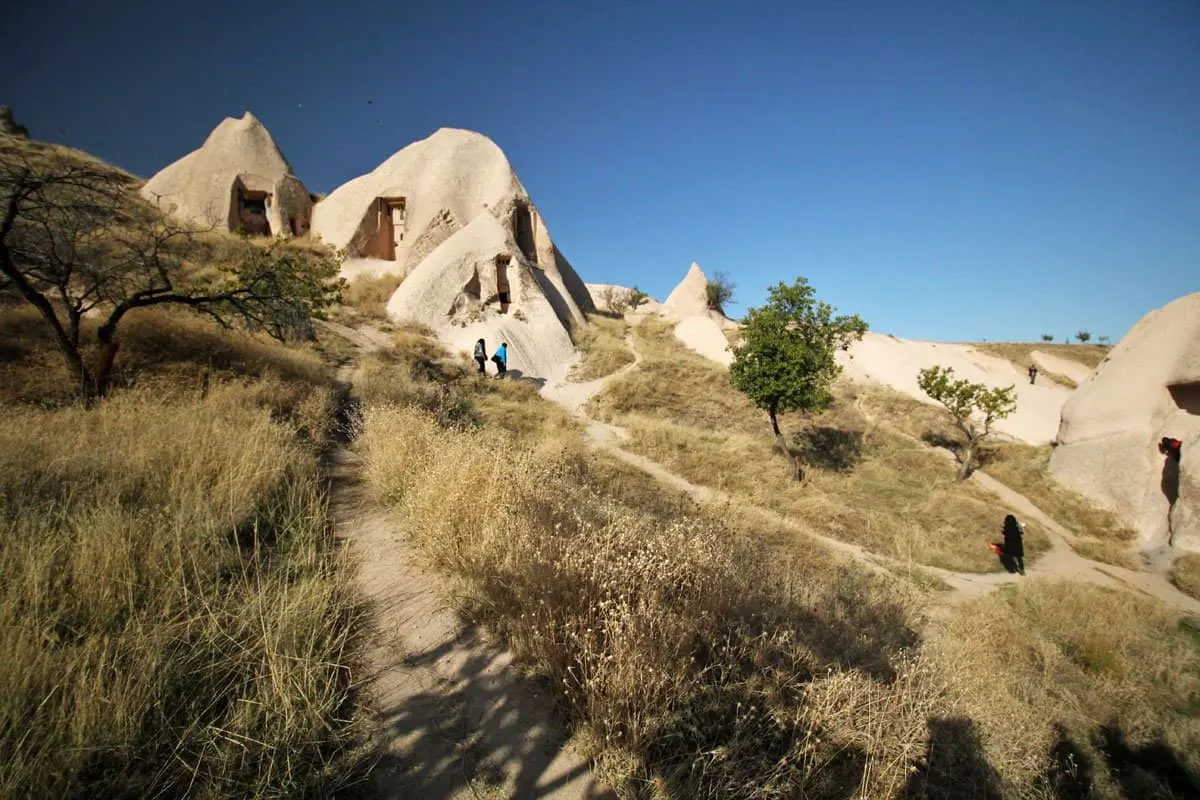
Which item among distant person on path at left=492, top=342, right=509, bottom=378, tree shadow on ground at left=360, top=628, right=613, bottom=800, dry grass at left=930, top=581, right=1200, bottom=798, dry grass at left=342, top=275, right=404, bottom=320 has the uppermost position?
dry grass at left=342, top=275, right=404, bottom=320

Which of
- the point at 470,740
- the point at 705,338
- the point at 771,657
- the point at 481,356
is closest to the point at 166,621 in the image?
the point at 470,740

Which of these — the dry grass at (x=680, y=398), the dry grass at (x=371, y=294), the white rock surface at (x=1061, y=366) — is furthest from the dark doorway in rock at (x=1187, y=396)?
the dry grass at (x=371, y=294)

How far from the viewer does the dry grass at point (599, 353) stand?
18031 mm

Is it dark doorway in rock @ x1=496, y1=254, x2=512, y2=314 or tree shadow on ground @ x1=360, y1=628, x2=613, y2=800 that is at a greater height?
dark doorway in rock @ x1=496, y1=254, x2=512, y2=314

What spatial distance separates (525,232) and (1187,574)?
2431 cm

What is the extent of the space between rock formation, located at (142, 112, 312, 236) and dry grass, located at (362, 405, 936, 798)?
2520cm

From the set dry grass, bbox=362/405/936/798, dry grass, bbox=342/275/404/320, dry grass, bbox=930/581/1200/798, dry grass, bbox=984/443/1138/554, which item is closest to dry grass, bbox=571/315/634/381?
dry grass, bbox=342/275/404/320

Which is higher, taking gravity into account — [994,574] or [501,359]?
[501,359]

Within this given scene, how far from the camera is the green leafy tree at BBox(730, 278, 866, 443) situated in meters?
12.6

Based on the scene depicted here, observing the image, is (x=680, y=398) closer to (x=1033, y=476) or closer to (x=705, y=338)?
(x=705, y=338)

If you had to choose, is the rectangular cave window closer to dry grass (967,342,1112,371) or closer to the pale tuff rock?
the pale tuff rock

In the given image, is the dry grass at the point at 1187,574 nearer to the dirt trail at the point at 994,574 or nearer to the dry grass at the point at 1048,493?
the dirt trail at the point at 994,574

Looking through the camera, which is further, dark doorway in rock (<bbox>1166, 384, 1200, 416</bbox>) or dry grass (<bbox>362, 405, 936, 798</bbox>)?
dark doorway in rock (<bbox>1166, 384, 1200, 416</bbox>)

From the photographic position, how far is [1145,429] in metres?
11.6
